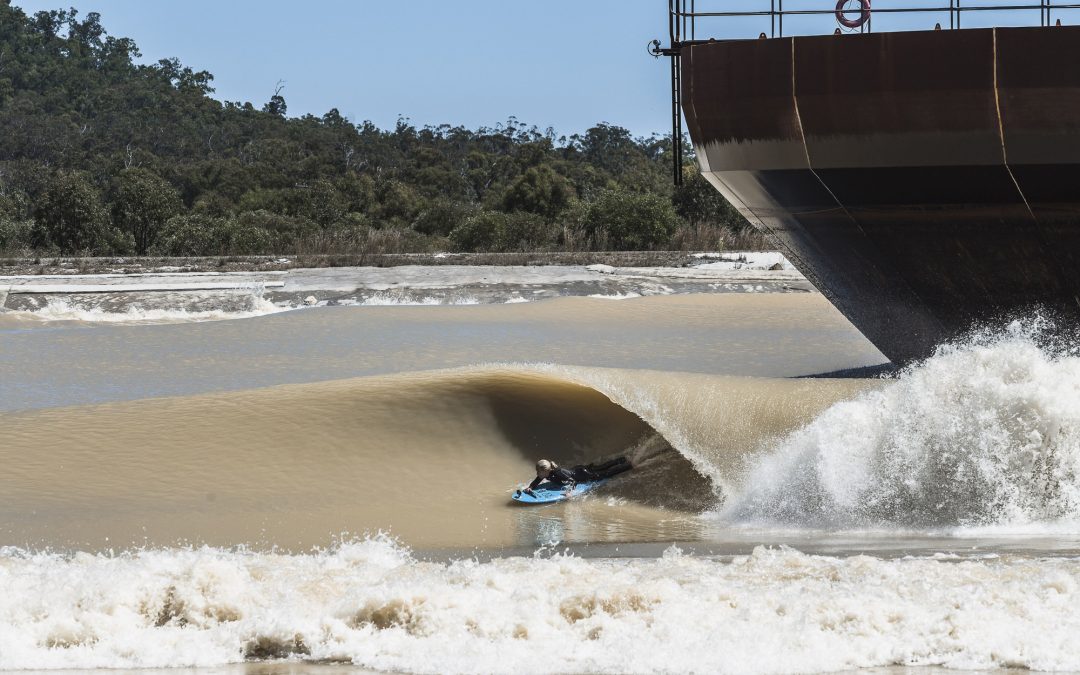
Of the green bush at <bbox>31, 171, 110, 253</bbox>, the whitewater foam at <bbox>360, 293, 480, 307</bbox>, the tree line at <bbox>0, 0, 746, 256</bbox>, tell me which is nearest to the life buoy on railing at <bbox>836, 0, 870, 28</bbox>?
the whitewater foam at <bbox>360, 293, 480, 307</bbox>

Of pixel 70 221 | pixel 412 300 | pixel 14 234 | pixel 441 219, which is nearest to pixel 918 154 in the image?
pixel 412 300

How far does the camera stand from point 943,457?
28.3 ft

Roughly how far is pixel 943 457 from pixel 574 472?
2546 millimetres

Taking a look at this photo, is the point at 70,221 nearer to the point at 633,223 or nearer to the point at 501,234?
the point at 501,234

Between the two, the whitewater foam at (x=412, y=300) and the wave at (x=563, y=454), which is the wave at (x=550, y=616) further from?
the whitewater foam at (x=412, y=300)

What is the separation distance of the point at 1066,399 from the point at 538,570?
4024mm

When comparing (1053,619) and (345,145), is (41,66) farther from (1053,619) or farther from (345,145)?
(1053,619)

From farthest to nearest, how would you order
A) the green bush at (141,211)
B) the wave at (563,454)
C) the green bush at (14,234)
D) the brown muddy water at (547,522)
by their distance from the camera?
the green bush at (141,211)
the green bush at (14,234)
the wave at (563,454)
the brown muddy water at (547,522)

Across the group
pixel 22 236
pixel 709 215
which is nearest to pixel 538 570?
pixel 709 215

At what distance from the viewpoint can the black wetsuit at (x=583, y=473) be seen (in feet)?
31.3

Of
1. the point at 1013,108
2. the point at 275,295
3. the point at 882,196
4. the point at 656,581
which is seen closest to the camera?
the point at 656,581

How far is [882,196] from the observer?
34.1 feet

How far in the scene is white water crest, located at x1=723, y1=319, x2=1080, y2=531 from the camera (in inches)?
330

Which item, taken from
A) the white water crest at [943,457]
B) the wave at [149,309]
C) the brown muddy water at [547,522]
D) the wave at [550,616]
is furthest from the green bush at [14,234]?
the wave at [550,616]
